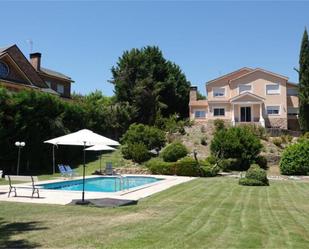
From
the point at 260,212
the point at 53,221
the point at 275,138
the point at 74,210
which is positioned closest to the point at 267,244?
the point at 260,212

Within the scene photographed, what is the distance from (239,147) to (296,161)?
182 inches

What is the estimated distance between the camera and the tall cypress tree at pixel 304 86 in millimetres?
46938

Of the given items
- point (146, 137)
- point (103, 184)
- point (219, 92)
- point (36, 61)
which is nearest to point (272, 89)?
point (219, 92)

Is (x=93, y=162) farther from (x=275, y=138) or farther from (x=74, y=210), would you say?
(x=74, y=210)

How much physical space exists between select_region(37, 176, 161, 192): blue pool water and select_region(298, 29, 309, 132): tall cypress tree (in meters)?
27.3

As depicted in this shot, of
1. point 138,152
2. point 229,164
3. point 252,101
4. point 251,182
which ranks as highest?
point 252,101

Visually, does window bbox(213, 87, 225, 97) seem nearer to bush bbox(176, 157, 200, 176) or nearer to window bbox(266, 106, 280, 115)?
window bbox(266, 106, 280, 115)

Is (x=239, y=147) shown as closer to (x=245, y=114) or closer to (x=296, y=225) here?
(x=245, y=114)

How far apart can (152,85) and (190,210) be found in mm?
41392

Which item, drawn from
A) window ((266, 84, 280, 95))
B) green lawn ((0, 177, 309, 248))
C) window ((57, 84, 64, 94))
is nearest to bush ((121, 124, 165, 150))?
window ((57, 84, 64, 94))

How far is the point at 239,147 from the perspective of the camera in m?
32.2

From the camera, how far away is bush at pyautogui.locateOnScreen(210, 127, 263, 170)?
32.2m

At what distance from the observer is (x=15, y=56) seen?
39.4 metres

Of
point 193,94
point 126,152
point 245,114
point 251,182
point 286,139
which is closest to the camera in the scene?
point 251,182
